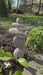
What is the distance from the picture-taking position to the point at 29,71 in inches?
99.6

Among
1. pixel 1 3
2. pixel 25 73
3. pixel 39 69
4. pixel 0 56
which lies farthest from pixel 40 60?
pixel 1 3

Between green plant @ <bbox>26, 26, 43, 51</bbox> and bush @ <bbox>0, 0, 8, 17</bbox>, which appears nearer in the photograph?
green plant @ <bbox>26, 26, 43, 51</bbox>

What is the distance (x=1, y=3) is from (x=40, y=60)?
11677mm

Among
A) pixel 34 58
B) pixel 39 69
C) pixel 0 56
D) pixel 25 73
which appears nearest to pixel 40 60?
pixel 34 58

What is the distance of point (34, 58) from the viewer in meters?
3.19

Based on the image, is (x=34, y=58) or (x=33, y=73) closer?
(x=33, y=73)

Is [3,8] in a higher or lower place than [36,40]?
higher

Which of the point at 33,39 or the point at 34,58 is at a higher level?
the point at 33,39

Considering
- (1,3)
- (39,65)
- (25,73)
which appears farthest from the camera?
(1,3)

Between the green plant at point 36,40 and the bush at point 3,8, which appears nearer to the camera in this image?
the green plant at point 36,40

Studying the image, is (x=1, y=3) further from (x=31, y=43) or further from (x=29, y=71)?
(x=29, y=71)

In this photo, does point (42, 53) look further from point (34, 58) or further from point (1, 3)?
point (1, 3)

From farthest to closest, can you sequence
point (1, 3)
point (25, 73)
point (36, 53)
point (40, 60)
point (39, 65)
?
1. point (1, 3)
2. point (36, 53)
3. point (40, 60)
4. point (39, 65)
5. point (25, 73)

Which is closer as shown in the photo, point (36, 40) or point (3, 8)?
point (36, 40)
